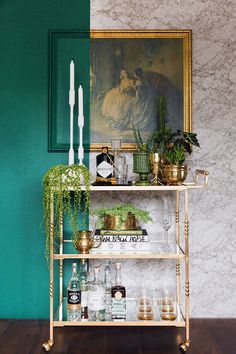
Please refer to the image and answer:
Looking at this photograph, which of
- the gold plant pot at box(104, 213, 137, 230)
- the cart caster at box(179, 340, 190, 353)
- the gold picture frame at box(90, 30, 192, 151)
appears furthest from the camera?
the gold picture frame at box(90, 30, 192, 151)


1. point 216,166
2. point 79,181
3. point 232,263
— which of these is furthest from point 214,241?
point 79,181

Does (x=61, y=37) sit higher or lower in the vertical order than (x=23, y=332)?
higher

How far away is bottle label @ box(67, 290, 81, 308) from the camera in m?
2.51

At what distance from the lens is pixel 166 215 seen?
265 cm

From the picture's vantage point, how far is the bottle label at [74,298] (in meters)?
2.51

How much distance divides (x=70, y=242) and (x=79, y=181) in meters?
0.61

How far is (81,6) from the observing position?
2.87 m

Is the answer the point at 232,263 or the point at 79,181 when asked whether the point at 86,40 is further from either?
the point at 232,263

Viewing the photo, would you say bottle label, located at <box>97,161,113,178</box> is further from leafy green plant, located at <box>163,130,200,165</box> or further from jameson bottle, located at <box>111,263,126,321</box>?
jameson bottle, located at <box>111,263,126,321</box>

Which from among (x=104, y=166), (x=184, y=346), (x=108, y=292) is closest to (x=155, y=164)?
(x=104, y=166)

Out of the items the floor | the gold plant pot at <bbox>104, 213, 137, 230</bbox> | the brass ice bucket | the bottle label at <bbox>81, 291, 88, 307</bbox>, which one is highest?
the gold plant pot at <bbox>104, 213, 137, 230</bbox>

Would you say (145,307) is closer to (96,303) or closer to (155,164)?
(96,303)

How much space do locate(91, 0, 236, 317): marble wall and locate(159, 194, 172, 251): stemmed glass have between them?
0.05 m

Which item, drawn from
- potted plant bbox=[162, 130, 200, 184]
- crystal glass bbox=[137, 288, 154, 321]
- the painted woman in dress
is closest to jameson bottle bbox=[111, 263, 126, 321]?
crystal glass bbox=[137, 288, 154, 321]
